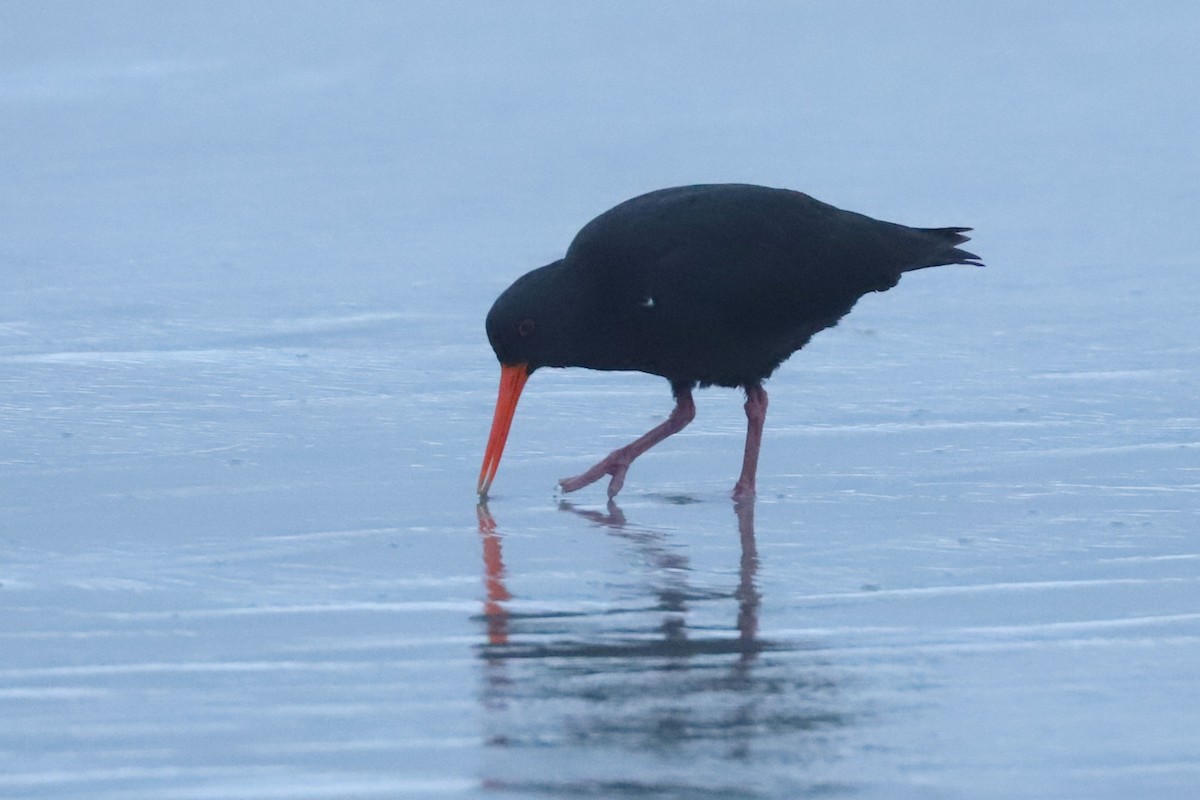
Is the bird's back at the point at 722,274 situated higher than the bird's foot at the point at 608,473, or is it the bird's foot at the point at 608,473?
the bird's back at the point at 722,274

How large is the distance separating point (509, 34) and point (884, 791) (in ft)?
38.0

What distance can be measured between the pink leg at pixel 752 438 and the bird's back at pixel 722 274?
0.08 meters

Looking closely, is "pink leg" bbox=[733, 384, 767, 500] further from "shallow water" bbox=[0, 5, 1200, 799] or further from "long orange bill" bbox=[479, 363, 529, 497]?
"long orange bill" bbox=[479, 363, 529, 497]

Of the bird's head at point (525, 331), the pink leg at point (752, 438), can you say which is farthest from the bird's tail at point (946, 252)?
the bird's head at point (525, 331)

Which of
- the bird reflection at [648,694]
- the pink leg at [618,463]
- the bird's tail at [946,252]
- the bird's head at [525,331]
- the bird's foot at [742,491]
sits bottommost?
the bird reflection at [648,694]

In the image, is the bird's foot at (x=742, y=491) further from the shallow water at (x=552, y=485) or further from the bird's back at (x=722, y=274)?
the bird's back at (x=722, y=274)

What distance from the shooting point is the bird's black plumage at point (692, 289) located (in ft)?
18.4

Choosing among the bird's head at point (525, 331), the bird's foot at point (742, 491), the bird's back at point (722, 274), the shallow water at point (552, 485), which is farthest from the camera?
the bird's back at point (722, 274)

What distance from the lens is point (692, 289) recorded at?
5664 mm

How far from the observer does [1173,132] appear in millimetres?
11555

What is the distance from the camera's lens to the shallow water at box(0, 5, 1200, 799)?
327 cm

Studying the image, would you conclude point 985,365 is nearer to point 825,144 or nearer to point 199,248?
point 199,248

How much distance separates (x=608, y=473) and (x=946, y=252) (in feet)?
5.25

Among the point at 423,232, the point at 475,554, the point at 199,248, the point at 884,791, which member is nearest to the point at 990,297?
the point at 423,232
